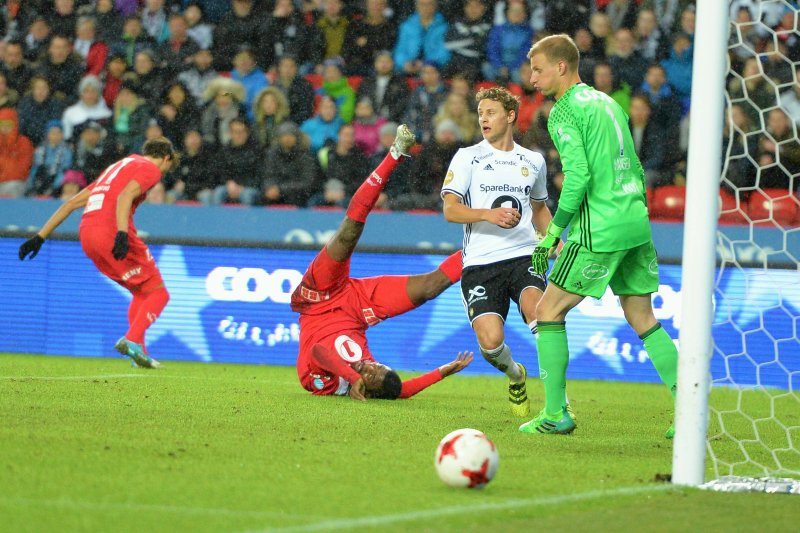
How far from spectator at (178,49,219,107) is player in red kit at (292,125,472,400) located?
6.50 meters

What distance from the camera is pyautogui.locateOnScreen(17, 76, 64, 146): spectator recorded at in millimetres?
14031

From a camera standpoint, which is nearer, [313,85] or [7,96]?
[313,85]

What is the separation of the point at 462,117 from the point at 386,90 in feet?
3.32

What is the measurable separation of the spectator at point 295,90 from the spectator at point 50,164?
2.50 meters

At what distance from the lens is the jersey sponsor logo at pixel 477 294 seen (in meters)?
7.31

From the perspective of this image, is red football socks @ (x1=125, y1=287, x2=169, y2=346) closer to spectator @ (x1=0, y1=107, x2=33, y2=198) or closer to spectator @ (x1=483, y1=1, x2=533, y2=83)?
spectator @ (x1=0, y1=107, x2=33, y2=198)

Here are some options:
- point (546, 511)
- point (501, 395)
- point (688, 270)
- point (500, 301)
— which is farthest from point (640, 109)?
point (546, 511)

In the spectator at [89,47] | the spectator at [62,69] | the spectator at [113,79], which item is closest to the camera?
the spectator at [113,79]

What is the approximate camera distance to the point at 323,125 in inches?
525

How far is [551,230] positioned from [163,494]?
2.62 m

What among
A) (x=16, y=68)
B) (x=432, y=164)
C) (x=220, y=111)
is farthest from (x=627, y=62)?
(x=16, y=68)

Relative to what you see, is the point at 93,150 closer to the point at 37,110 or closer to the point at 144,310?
the point at 37,110

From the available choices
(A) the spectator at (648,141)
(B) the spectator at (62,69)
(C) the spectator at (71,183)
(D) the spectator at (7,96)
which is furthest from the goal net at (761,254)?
(D) the spectator at (7,96)

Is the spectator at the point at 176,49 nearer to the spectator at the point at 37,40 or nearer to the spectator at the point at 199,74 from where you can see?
the spectator at the point at 199,74
